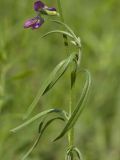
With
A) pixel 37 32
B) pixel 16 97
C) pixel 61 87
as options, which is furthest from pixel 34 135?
pixel 37 32

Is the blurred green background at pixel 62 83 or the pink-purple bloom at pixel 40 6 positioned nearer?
the pink-purple bloom at pixel 40 6

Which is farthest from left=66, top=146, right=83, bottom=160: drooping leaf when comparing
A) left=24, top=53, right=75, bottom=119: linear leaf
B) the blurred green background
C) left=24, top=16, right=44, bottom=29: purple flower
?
the blurred green background

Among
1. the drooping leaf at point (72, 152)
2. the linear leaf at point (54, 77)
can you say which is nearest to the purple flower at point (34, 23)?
the linear leaf at point (54, 77)

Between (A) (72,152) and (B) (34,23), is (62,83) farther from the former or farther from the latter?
(B) (34,23)

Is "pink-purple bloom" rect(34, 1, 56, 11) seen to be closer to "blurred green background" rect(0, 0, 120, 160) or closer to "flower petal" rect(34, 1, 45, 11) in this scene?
"flower petal" rect(34, 1, 45, 11)

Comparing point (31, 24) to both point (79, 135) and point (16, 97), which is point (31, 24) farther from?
point (79, 135)

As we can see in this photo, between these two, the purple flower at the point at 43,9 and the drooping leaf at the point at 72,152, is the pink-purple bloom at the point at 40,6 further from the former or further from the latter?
the drooping leaf at the point at 72,152

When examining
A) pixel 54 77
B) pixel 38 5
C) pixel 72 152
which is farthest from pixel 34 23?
pixel 72 152
